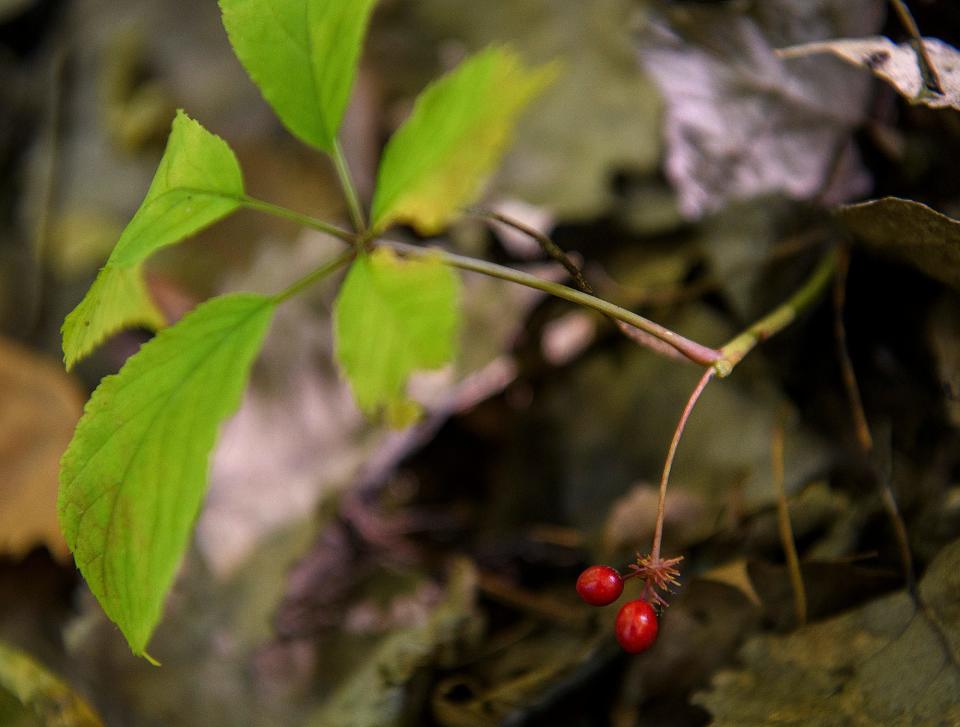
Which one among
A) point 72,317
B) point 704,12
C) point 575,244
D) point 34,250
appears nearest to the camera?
point 72,317

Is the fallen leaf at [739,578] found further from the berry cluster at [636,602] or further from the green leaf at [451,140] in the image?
the green leaf at [451,140]

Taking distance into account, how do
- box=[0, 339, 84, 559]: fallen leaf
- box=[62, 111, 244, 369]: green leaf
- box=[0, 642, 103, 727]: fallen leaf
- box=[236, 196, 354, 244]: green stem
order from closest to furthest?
box=[62, 111, 244, 369]: green leaf → box=[236, 196, 354, 244]: green stem → box=[0, 642, 103, 727]: fallen leaf → box=[0, 339, 84, 559]: fallen leaf

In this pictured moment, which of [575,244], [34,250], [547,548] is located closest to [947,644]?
[547,548]

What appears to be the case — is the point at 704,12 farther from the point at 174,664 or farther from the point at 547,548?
the point at 174,664

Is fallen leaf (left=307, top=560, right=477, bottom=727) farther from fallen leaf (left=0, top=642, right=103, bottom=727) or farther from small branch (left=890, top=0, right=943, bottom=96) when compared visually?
small branch (left=890, top=0, right=943, bottom=96)

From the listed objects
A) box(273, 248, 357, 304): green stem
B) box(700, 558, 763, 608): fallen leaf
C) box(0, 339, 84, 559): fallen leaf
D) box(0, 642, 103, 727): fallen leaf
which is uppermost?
box(273, 248, 357, 304): green stem

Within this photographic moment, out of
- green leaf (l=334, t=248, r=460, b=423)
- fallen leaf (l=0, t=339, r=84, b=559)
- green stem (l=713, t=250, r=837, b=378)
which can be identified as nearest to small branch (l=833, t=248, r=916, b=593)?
green stem (l=713, t=250, r=837, b=378)

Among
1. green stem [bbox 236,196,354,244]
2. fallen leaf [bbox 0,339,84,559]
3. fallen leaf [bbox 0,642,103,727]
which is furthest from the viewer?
fallen leaf [bbox 0,339,84,559]
